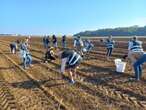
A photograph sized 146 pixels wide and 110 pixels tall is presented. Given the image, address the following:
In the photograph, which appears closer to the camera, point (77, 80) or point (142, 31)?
point (77, 80)

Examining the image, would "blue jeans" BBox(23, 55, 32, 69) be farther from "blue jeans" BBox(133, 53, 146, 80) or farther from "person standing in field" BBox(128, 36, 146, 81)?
"blue jeans" BBox(133, 53, 146, 80)

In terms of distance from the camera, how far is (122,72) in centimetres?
1595

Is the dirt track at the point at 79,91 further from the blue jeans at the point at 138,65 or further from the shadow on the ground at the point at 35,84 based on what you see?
the blue jeans at the point at 138,65

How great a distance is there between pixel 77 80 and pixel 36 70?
4.42 metres

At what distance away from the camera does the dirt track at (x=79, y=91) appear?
10.2 meters

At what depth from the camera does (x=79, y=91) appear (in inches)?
476

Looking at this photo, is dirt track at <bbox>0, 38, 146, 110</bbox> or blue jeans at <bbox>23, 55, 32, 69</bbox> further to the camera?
blue jeans at <bbox>23, 55, 32, 69</bbox>

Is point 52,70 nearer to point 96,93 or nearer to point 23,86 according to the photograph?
point 23,86

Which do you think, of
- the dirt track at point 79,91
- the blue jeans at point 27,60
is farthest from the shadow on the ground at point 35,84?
the blue jeans at point 27,60

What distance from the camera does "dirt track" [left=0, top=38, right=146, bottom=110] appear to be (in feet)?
33.6

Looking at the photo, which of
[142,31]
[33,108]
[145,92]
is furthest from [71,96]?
[142,31]

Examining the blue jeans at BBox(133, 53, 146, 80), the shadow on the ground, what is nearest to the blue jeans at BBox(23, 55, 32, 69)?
the shadow on the ground

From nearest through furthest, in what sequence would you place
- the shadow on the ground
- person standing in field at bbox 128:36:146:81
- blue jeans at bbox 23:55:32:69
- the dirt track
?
the dirt track < the shadow on the ground < person standing in field at bbox 128:36:146:81 < blue jeans at bbox 23:55:32:69

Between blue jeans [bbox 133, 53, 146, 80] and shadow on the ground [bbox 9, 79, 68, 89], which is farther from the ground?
blue jeans [bbox 133, 53, 146, 80]
